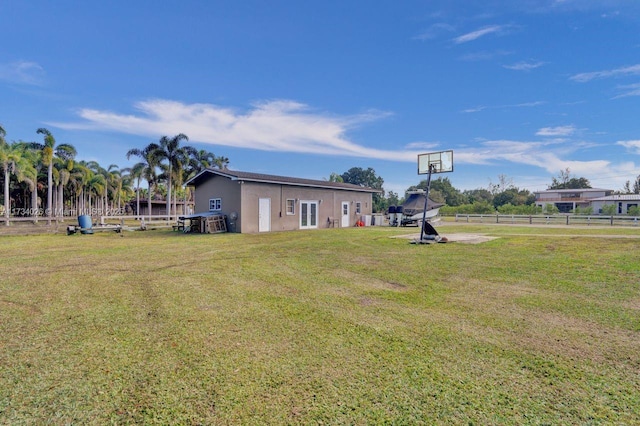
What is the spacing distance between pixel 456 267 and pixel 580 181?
82549 mm

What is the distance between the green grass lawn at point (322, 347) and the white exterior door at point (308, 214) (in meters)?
14.6

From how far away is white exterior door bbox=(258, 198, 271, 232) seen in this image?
1895 cm

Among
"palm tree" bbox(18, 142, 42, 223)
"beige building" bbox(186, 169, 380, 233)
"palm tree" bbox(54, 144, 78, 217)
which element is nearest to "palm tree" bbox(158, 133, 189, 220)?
"palm tree" bbox(54, 144, 78, 217)

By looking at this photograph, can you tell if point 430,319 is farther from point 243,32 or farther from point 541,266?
point 243,32

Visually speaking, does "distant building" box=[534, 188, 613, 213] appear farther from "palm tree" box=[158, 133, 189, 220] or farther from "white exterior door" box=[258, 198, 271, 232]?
"palm tree" box=[158, 133, 189, 220]

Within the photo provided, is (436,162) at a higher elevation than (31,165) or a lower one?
lower

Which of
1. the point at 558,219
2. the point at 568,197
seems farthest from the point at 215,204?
the point at 568,197

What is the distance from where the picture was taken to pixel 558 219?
82.9ft

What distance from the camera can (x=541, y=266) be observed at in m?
7.35

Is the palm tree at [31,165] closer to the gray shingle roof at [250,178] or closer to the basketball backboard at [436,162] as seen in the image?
Answer: the gray shingle roof at [250,178]

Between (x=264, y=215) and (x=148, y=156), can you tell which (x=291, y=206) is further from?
(x=148, y=156)

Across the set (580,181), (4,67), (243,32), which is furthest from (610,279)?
(580,181)

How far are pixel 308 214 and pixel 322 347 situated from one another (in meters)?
18.6

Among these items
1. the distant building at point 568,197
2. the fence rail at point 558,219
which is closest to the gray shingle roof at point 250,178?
the fence rail at point 558,219
